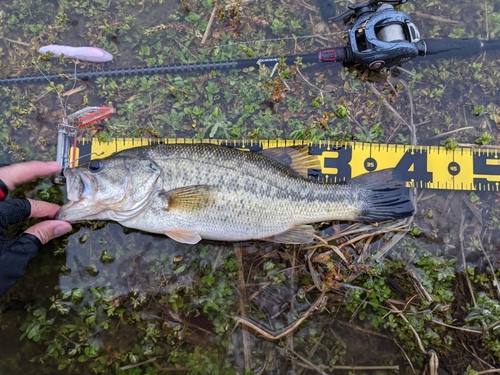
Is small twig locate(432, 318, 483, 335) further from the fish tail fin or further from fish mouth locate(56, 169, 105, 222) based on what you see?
fish mouth locate(56, 169, 105, 222)

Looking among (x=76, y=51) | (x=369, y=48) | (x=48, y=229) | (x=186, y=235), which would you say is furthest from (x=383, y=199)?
(x=76, y=51)

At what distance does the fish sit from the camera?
10.3ft

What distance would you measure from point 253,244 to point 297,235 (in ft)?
1.55

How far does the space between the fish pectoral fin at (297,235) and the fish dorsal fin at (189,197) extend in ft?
2.38

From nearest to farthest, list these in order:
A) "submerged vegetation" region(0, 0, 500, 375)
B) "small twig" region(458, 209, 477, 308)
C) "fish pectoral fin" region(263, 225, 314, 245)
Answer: "fish pectoral fin" region(263, 225, 314, 245) → "submerged vegetation" region(0, 0, 500, 375) → "small twig" region(458, 209, 477, 308)

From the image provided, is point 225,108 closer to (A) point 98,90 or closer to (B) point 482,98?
(A) point 98,90

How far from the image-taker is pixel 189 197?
3.12 m

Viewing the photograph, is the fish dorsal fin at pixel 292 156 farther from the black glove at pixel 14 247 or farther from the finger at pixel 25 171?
the black glove at pixel 14 247

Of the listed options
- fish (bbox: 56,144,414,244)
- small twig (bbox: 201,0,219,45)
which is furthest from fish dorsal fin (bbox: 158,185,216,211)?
small twig (bbox: 201,0,219,45)

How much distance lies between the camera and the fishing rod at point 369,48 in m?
3.35

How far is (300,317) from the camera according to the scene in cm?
344

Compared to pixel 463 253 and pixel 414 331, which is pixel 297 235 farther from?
pixel 463 253

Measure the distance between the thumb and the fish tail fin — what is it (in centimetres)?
256

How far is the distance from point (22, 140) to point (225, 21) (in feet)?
7.78
